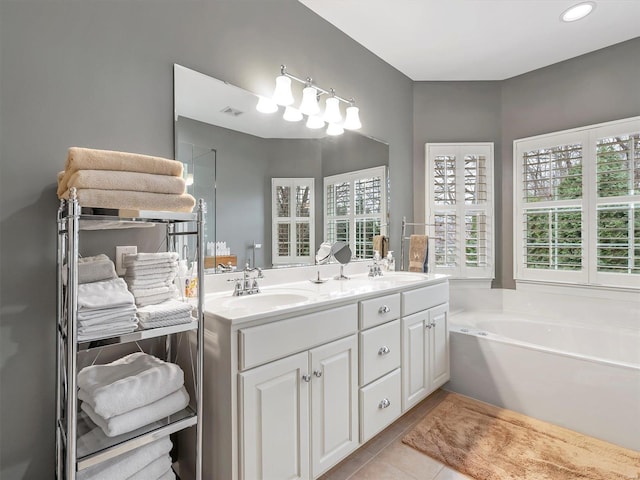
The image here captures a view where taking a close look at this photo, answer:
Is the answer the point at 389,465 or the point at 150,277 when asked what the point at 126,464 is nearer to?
the point at 150,277

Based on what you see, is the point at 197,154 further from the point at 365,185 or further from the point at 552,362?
the point at 552,362

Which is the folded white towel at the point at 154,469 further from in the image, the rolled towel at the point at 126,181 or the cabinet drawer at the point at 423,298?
the cabinet drawer at the point at 423,298

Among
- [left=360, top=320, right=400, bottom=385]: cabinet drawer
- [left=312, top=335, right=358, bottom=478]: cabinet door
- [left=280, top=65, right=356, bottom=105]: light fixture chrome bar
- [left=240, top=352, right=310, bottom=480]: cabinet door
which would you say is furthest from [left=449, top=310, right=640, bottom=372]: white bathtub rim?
[left=280, top=65, right=356, bottom=105]: light fixture chrome bar

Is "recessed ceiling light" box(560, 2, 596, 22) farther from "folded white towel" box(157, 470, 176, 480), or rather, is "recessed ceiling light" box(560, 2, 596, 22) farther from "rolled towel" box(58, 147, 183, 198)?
"folded white towel" box(157, 470, 176, 480)

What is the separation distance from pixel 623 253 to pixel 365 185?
201 centimetres

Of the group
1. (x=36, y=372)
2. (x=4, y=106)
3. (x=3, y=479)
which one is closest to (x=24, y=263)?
(x=36, y=372)

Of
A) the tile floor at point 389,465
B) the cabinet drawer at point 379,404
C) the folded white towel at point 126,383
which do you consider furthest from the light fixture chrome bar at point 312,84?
the tile floor at point 389,465

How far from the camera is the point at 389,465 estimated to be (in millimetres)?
1800

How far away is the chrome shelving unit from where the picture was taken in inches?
39.3

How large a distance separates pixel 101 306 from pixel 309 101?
1648mm

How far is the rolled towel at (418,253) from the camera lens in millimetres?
2861

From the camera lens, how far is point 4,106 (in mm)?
Result: 1190

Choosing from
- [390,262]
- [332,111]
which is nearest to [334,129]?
[332,111]

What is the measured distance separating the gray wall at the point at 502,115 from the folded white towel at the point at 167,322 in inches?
101
